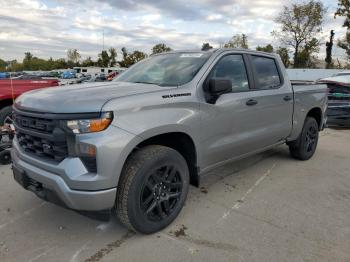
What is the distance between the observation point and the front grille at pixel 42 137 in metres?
3.12

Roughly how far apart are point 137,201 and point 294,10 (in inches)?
1972

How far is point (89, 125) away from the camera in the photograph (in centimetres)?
304

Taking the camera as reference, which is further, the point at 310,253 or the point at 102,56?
the point at 102,56

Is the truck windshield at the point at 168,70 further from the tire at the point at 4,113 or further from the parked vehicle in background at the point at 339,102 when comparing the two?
the parked vehicle in background at the point at 339,102

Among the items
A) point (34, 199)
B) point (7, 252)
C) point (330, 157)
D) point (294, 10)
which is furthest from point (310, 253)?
point (294, 10)

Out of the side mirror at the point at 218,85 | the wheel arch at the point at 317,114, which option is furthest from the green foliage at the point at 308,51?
the side mirror at the point at 218,85

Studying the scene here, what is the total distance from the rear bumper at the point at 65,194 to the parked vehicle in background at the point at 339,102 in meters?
9.14

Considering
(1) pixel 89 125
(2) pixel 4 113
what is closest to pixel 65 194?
(1) pixel 89 125

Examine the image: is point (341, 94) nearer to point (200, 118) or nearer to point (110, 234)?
point (200, 118)

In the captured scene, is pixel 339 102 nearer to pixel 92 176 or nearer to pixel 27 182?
pixel 92 176

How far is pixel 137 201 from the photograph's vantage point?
3.34 meters

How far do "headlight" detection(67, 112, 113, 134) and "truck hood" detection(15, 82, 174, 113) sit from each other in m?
0.08

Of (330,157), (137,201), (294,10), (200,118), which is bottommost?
(330,157)

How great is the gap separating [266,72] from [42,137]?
3.38 meters
